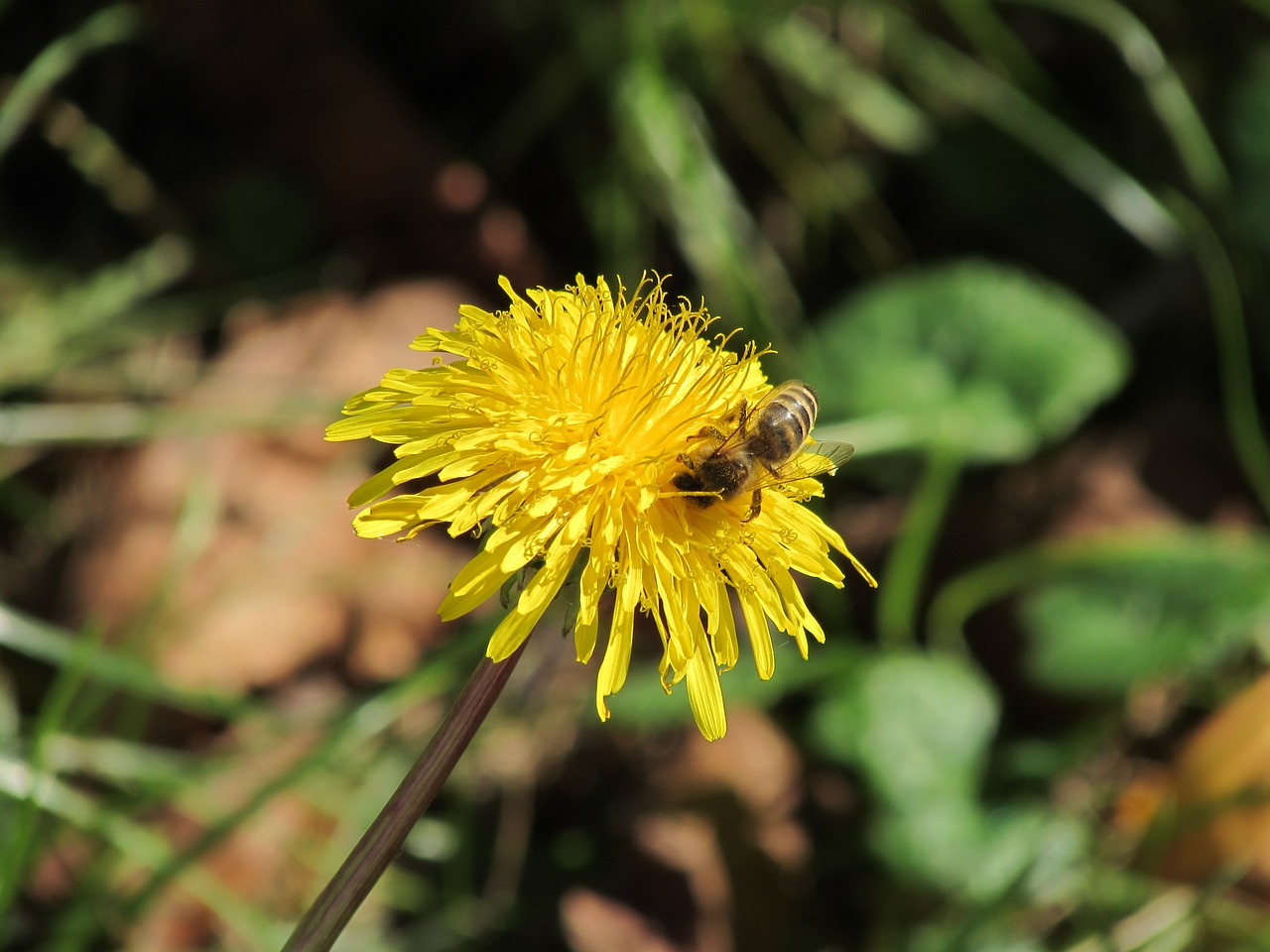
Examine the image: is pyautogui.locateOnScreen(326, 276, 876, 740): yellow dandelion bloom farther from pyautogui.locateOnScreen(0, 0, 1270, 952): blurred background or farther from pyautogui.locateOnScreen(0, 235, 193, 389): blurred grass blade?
pyautogui.locateOnScreen(0, 235, 193, 389): blurred grass blade

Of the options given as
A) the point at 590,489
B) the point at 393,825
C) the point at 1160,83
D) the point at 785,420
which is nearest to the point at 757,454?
the point at 785,420

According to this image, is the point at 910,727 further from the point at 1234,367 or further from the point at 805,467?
the point at 1234,367

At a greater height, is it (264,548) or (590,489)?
A: (264,548)

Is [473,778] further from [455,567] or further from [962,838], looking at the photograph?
[962,838]

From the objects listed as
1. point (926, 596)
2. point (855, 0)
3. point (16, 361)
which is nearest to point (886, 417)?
point (926, 596)

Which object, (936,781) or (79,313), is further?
(79,313)

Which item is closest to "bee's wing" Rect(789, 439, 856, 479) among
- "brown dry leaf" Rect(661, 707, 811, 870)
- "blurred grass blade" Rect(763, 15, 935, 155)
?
"brown dry leaf" Rect(661, 707, 811, 870)
